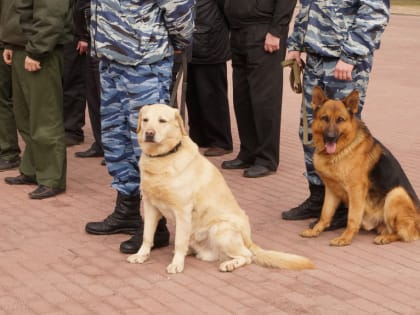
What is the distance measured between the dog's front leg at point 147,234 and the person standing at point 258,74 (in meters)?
2.37

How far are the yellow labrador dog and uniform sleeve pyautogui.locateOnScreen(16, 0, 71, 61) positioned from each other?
1648 millimetres

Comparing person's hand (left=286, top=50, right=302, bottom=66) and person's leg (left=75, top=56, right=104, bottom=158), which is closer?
person's hand (left=286, top=50, right=302, bottom=66)

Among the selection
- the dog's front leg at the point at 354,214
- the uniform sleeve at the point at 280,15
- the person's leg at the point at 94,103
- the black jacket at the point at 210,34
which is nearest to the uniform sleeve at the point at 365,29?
the dog's front leg at the point at 354,214

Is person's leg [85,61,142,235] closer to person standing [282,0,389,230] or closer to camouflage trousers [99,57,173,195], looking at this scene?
camouflage trousers [99,57,173,195]

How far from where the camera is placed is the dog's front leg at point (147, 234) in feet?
18.3

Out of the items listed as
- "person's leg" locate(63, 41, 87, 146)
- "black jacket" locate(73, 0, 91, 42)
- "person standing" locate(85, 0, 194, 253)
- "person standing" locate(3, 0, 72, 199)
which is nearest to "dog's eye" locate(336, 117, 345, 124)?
"person standing" locate(85, 0, 194, 253)

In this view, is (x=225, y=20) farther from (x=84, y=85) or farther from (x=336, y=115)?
(x=336, y=115)

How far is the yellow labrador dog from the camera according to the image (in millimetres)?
5355

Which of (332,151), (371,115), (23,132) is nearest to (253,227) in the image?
(332,151)

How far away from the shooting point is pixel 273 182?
7707 millimetres

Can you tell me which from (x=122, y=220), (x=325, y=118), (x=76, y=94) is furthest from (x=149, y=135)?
(x=76, y=94)

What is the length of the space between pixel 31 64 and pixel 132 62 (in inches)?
59.9

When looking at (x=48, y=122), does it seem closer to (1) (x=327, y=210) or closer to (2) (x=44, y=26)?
(2) (x=44, y=26)

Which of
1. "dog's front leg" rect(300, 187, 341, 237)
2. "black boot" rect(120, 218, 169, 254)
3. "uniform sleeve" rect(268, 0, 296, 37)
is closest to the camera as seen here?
"black boot" rect(120, 218, 169, 254)
